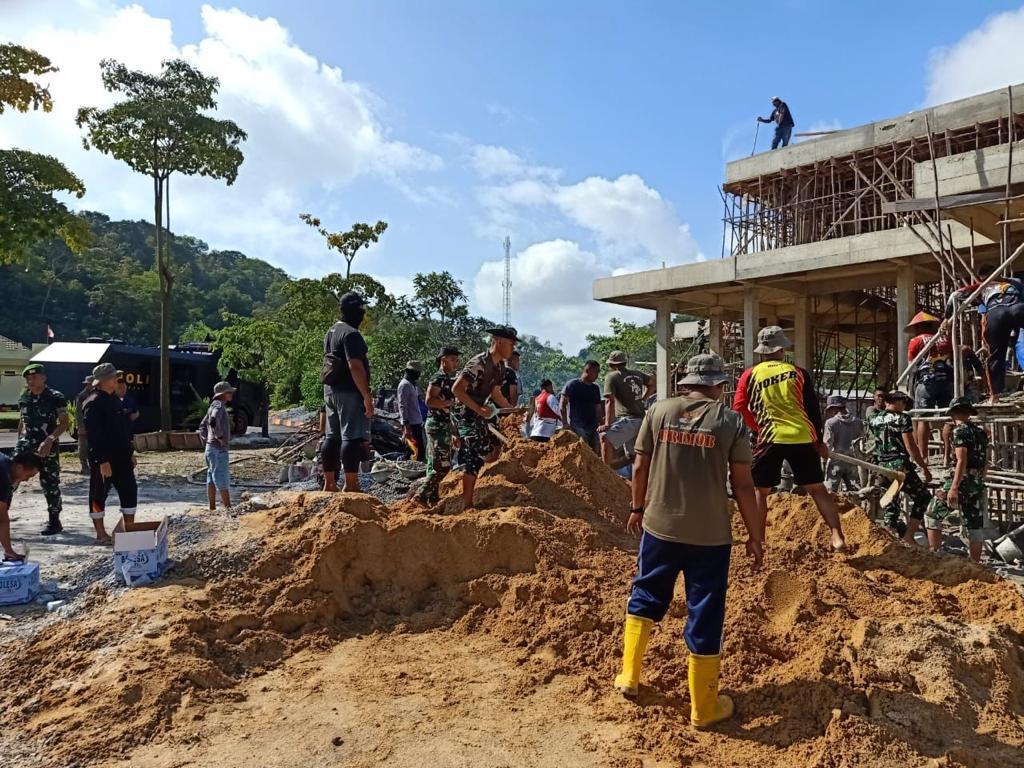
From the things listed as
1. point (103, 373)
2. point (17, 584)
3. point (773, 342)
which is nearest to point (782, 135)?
point (773, 342)

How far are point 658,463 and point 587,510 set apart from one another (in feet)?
7.57

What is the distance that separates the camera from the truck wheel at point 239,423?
1697 cm

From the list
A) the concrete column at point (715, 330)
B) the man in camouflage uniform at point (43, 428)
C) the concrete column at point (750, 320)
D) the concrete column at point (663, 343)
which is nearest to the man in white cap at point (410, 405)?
the man in camouflage uniform at point (43, 428)

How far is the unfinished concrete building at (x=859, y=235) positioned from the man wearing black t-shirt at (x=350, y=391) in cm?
645

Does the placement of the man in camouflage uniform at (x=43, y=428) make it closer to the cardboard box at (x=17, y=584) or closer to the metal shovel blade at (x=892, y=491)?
the cardboard box at (x=17, y=584)

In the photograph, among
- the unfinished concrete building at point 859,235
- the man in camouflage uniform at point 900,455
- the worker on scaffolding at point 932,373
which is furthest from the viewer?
the unfinished concrete building at point 859,235

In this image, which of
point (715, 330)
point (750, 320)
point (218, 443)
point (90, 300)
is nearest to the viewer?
point (218, 443)

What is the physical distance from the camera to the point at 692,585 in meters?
3.11

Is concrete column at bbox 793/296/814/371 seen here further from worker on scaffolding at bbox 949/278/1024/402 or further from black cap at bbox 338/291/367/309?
black cap at bbox 338/291/367/309

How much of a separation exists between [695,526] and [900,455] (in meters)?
4.07

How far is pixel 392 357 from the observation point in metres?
19.1

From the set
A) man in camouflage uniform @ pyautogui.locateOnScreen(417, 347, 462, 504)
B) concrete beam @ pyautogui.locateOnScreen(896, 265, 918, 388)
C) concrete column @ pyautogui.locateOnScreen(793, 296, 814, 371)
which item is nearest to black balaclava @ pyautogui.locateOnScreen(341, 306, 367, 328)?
man in camouflage uniform @ pyautogui.locateOnScreen(417, 347, 462, 504)

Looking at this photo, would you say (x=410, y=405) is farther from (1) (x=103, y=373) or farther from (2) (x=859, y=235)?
(2) (x=859, y=235)

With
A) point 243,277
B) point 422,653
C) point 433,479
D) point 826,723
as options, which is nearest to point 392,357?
point 433,479
